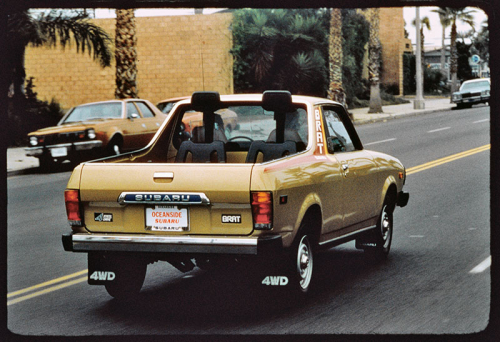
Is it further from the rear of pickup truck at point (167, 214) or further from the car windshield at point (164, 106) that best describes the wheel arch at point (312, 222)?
the car windshield at point (164, 106)

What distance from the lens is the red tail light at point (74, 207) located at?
538 cm

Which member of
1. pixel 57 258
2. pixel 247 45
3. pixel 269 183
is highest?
pixel 247 45

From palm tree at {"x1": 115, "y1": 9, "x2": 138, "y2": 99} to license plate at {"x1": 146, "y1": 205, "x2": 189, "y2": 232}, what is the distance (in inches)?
501

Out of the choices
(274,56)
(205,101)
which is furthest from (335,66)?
(205,101)

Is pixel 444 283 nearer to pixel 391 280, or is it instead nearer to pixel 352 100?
pixel 391 280

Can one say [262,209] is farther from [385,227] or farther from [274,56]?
[274,56]

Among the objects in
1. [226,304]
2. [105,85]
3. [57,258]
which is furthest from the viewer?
[105,85]

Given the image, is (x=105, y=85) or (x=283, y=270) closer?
(x=283, y=270)

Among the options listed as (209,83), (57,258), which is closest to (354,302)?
(57,258)

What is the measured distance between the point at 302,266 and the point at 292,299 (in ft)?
0.92

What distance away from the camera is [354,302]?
5926 millimetres

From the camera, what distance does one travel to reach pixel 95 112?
15.9 meters

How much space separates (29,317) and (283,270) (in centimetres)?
185

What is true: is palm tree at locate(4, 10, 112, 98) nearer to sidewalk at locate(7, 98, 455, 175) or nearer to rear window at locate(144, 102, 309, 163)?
sidewalk at locate(7, 98, 455, 175)
